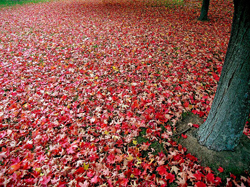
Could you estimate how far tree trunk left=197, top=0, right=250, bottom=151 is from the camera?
1.70 metres

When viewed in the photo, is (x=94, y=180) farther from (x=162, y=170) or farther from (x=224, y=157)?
(x=224, y=157)

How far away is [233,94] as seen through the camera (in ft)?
6.72

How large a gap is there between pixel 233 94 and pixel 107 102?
8.85 feet

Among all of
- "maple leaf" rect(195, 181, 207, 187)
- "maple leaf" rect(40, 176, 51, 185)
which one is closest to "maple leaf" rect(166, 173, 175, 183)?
"maple leaf" rect(195, 181, 207, 187)

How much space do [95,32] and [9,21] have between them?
7.69 m

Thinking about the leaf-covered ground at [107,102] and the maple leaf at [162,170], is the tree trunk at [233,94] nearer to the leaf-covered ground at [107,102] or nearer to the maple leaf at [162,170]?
the leaf-covered ground at [107,102]

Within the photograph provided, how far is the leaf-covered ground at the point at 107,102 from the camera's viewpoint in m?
2.47

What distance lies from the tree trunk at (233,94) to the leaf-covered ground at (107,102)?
1.68 feet

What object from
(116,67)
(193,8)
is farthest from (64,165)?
(193,8)

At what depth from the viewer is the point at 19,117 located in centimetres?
358

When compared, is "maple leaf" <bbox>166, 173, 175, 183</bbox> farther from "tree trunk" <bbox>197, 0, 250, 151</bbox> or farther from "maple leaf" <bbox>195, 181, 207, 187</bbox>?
"tree trunk" <bbox>197, 0, 250, 151</bbox>

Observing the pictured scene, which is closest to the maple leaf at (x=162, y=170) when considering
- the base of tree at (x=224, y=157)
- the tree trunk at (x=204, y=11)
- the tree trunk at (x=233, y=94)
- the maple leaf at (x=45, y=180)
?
the base of tree at (x=224, y=157)

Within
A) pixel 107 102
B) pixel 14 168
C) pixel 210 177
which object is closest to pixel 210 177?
pixel 210 177

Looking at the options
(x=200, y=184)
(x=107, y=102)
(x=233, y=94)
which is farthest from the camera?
(x=107, y=102)
